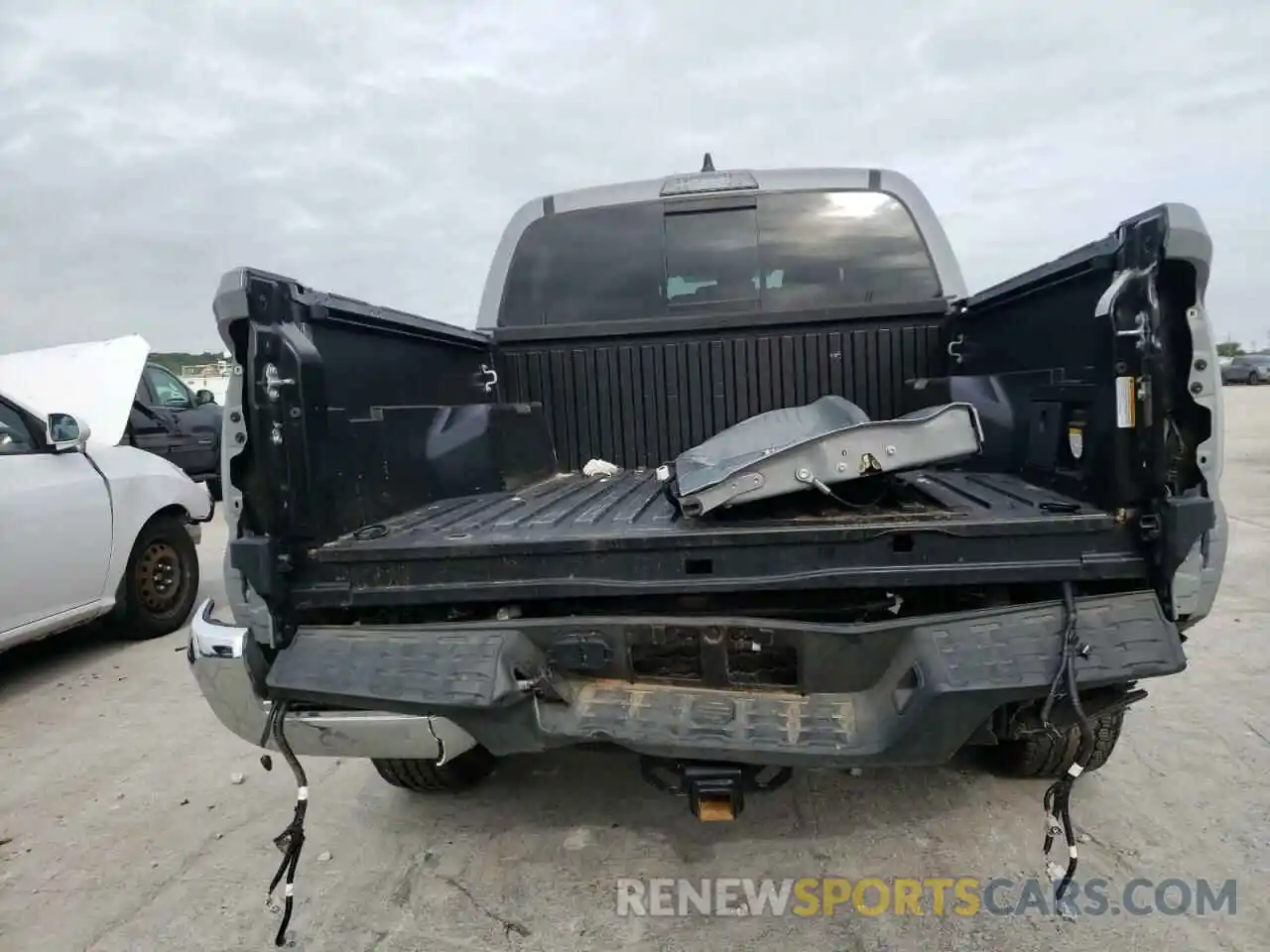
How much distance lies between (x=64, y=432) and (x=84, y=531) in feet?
1.92

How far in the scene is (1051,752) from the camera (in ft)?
9.63

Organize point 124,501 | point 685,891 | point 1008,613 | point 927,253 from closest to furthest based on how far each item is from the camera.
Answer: point 1008,613, point 685,891, point 927,253, point 124,501

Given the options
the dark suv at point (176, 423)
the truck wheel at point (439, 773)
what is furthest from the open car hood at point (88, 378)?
Answer: the truck wheel at point (439, 773)

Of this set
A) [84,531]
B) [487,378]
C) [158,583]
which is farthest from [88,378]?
[487,378]

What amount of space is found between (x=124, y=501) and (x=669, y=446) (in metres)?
3.63

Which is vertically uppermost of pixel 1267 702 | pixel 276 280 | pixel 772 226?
pixel 772 226

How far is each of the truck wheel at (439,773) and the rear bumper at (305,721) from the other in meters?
0.67

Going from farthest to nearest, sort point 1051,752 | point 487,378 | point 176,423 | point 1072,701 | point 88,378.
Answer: point 176,423
point 88,378
point 487,378
point 1051,752
point 1072,701

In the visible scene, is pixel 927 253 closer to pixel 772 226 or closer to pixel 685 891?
pixel 772 226

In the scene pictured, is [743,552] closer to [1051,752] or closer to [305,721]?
[305,721]

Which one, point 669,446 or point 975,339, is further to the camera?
point 669,446

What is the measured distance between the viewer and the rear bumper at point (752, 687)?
197 cm

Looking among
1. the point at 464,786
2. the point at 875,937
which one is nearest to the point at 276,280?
the point at 464,786

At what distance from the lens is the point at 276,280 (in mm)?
2221
